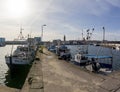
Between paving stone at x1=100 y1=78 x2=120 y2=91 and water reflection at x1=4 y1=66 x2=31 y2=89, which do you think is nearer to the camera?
paving stone at x1=100 y1=78 x2=120 y2=91

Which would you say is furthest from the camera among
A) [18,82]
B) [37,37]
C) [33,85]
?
[37,37]

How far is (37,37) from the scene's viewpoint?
279 ft

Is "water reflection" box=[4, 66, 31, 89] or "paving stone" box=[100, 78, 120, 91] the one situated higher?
"paving stone" box=[100, 78, 120, 91]

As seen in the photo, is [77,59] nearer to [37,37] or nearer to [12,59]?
[12,59]

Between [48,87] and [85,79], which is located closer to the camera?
[48,87]

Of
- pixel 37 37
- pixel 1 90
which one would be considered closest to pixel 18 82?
pixel 1 90

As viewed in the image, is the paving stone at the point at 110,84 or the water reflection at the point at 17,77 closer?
the paving stone at the point at 110,84

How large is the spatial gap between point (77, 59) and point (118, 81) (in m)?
28.3

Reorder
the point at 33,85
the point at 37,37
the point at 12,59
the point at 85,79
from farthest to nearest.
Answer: the point at 37,37 < the point at 12,59 < the point at 85,79 < the point at 33,85

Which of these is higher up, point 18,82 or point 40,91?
point 40,91

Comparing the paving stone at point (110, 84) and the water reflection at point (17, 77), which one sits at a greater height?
the paving stone at point (110, 84)

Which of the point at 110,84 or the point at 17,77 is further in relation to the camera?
the point at 17,77

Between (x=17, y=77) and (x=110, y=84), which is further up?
(x=110, y=84)

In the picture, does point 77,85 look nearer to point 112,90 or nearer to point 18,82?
point 112,90
